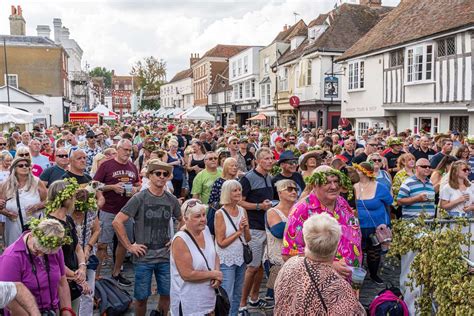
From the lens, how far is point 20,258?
11.5ft

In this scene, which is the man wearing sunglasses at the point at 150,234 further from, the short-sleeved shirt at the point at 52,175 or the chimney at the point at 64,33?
the chimney at the point at 64,33

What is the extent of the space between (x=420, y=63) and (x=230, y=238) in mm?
16432

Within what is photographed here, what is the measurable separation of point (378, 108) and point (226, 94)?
33.4 metres

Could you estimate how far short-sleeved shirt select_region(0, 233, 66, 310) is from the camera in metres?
3.47

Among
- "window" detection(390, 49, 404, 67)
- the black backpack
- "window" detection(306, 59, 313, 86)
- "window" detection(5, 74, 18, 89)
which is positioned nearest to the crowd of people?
the black backpack

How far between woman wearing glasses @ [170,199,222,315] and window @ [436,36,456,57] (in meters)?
15.7

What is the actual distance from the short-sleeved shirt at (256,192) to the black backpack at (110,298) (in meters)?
1.84

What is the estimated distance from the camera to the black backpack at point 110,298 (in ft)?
17.4

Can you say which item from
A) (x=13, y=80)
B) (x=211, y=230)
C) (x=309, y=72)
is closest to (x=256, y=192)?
(x=211, y=230)

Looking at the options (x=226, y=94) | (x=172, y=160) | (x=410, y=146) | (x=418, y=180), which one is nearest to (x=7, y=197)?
(x=172, y=160)

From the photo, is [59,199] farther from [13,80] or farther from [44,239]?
[13,80]

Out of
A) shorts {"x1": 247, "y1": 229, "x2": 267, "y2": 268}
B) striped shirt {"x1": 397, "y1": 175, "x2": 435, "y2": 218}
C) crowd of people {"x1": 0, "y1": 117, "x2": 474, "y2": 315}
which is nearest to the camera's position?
crowd of people {"x1": 0, "y1": 117, "x2": 474, "y2": 315}

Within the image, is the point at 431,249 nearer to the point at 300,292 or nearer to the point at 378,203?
the point at 300,292

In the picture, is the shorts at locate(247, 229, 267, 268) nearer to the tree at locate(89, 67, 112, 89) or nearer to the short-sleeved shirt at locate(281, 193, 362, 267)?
the short-sleeved shirt at locate(281, 193, 362, 267)
